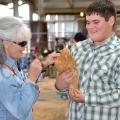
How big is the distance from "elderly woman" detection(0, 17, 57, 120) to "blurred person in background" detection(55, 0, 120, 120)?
0.76ft

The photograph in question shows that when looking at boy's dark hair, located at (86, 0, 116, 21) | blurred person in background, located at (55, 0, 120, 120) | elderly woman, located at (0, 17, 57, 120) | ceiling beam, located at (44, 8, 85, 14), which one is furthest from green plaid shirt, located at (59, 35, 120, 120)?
ceiling beam, located at (44, 8, 85, 14)

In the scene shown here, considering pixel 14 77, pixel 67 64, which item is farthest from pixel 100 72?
pixel 14 77

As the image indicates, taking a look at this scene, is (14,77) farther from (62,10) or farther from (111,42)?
(62,10)

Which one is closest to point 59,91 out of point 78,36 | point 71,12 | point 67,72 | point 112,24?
point 67,72

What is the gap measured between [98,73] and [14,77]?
464 millimetres

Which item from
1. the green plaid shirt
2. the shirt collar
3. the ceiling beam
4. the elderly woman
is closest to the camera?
the elderly woman

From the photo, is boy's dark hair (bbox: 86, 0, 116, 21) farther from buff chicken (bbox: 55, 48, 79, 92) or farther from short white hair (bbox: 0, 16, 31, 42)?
short white hair (bbox: 0, 16, 31, 42)

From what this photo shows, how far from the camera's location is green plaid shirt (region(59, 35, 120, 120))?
1891mm

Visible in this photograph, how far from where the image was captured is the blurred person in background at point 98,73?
1898 mm

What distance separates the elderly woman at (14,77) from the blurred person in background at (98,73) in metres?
0.23

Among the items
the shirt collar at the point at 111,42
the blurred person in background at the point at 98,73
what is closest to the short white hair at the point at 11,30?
the blurred person in background at the point at 98,73

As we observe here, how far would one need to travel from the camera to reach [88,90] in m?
1.96

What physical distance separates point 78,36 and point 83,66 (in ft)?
14.5

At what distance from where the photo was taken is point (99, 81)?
6.33 feet
